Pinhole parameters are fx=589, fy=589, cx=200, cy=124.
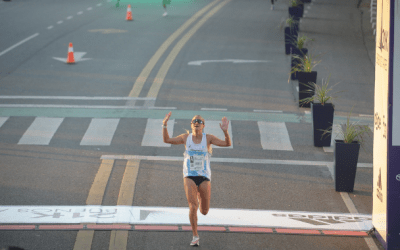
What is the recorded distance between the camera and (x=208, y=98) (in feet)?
55.7

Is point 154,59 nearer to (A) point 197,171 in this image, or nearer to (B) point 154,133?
(B) point 154,133

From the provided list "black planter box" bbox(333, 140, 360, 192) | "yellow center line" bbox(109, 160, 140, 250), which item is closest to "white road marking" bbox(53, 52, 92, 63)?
"yellow center line" bbox(109, 160, 140, 250)

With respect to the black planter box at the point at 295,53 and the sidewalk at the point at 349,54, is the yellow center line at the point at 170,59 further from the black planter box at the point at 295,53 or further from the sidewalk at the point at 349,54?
the sidewalk at the point at 349,54

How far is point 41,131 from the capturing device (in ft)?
45.4

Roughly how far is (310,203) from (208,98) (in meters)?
7.47

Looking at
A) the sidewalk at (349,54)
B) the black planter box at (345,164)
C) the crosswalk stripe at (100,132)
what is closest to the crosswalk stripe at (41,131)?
the crosswalk stripe at (100,132)

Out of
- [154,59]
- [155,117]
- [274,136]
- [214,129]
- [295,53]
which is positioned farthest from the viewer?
[154,59]

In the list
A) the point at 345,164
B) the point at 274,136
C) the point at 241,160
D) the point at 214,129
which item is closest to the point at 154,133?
the point at 214,129

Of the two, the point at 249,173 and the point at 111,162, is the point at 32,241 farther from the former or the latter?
the point at 249,173

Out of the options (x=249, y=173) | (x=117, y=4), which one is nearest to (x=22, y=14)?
(x=117, y=4)

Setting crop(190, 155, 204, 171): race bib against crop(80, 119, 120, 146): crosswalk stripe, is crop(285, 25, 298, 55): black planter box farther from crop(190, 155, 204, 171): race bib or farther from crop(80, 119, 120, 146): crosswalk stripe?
crop(190, 155, 204, 171): race bib

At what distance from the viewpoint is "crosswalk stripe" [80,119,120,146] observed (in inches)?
516

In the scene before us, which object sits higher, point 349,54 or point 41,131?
point 41,131

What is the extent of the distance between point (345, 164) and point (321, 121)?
2746 mm
